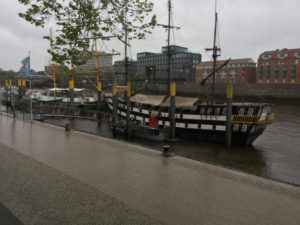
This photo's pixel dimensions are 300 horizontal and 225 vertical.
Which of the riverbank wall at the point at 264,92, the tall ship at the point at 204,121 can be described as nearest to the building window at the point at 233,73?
the riverbank wall at the point at 264,92

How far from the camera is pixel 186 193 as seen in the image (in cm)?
621

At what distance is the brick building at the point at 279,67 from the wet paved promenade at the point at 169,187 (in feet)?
270

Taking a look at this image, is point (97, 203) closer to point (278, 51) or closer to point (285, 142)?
point (285, 142)

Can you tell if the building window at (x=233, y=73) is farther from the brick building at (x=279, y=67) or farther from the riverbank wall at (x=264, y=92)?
the riverbank wall at (x=264, y=92)

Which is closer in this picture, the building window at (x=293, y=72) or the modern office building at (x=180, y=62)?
the building window at (x=293, y=72)

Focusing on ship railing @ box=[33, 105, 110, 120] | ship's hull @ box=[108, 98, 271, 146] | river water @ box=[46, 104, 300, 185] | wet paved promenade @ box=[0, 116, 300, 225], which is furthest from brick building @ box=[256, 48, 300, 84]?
wet paved promenade @ box=[0, 116, 300, 225]

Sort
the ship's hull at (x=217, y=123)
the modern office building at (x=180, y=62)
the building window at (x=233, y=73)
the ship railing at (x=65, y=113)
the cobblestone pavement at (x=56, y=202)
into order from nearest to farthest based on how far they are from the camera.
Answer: the cobblestone pavement at (x=56, y=202) → the ship's hull at (x=217, y=123) → the ship railing at (x=65, y=113) → the building window at (x=233, y=73) → the modern office building at (x=180, y=62)

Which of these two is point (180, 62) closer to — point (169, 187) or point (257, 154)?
point (257, 154)

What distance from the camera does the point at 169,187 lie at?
6.61 m

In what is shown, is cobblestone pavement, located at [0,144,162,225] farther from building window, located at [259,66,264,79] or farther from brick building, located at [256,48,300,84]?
building window, located at [259,66,264,79]

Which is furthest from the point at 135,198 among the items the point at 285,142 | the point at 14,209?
the point at 285,142

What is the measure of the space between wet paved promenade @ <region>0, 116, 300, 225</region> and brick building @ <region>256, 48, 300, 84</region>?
270 ft

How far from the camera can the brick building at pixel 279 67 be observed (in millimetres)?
77875

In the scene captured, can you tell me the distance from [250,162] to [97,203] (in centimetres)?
1074
